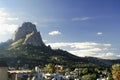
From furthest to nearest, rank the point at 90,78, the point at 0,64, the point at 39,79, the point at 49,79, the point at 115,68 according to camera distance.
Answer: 1. the point at 90,78
2. the point at 115,68
3. the point at 49,79
4. the point at 39,79
5. the point at 0,64

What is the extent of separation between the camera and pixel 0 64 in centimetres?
6969

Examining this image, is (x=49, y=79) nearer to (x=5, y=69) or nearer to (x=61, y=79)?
(x=61, y=79)

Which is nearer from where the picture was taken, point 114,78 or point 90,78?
point 114,78

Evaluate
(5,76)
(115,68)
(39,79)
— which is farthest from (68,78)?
(5,76)

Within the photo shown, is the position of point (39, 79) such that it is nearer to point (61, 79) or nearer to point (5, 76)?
point (61, 79)

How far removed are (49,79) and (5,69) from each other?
292 ft

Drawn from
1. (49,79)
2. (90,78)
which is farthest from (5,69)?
(90,78)

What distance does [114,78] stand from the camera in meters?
166

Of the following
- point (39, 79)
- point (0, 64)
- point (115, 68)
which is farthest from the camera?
point (115, 68)

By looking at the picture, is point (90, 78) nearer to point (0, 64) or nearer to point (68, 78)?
point (68, 78)

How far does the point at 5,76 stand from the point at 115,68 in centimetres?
10684

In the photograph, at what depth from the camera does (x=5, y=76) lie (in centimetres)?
7012

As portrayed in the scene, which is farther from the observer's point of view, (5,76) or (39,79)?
(39,79)

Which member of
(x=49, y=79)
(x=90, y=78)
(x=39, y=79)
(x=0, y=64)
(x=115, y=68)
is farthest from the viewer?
(x=90, y=78)
